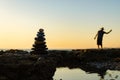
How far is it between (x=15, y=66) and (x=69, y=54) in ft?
82.5

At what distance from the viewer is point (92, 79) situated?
2603 cm

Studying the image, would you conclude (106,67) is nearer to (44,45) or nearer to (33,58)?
(44,45)

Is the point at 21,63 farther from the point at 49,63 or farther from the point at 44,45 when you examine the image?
the point at 44,45

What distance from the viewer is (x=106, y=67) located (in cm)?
3462

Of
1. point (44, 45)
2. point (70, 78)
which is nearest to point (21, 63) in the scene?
point (70, 78)

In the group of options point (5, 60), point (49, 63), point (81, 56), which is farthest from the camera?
point (81, 56)

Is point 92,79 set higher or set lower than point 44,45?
lower

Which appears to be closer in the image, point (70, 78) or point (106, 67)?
point (70, 78)

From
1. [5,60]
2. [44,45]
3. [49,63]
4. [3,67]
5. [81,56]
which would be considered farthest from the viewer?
[81,56]

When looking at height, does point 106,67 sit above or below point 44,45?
below

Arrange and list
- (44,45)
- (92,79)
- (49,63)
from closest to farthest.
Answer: (49,63)
(92,79)
(44,45)

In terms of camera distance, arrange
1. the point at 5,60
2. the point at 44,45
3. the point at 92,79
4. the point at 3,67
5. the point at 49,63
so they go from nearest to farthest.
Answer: the point at 3,67 < the point at 5,60 < the point at 49,63 < the point at 92,79 < the point at 44,45

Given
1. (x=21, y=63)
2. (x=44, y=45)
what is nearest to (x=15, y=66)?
(x=21, y=63)

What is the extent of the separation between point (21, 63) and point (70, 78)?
7342 millimetres
